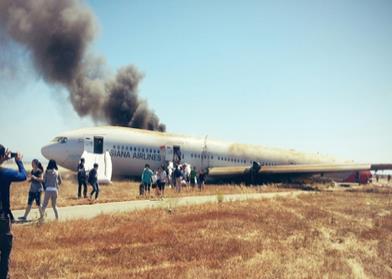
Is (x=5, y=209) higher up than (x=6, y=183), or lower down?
lower down

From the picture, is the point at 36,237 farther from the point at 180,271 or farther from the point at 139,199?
the point at 139,199

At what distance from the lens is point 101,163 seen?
31375 millimetres

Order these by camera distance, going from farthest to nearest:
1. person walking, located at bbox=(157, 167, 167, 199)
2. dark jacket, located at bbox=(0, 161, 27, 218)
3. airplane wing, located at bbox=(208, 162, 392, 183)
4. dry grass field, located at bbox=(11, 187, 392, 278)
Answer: airplane wing, located at bbox=(208, 162, 392, 183), person walking, located at bbox=(157, 167, 167, 199), dry grass field, located at bbox=(11, 187, 392, 278), dark jacket, located at bbox=(0, 161, 27, 218)

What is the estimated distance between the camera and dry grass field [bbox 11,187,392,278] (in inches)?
352

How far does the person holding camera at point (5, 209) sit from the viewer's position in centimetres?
668

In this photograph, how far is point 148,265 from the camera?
30.6 feet

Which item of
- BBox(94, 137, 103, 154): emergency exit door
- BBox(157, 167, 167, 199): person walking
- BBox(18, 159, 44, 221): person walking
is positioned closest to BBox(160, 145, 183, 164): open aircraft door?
BBox(94, 137, 103, 154): emergency exit door

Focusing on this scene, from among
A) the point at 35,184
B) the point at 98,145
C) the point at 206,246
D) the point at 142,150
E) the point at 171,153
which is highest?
the point at 98,145

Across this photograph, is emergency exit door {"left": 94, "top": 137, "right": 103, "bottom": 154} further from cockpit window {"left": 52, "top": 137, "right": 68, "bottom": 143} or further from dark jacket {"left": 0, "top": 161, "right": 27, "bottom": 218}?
dark jacket {"left": 0, "top": 161, "right": 27, "bottom": 218}

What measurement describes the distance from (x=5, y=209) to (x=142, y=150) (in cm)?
2828

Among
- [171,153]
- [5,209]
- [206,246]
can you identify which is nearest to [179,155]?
[171,153]

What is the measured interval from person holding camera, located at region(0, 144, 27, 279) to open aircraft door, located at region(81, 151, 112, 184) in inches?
898

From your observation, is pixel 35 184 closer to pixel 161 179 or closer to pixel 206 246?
pixel 206 246

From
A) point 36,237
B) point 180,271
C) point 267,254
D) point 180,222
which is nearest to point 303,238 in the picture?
point 267,254
